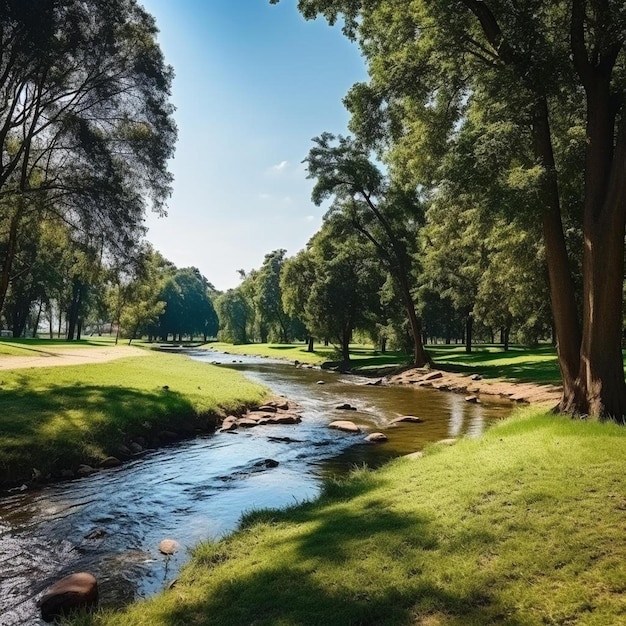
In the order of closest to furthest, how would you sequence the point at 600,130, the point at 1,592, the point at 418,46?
1. the point at 1,592
2. the point at 600,130
3. the point at 418,46

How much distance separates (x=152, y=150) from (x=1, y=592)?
18804mm

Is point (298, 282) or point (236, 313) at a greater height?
point (298, 282)

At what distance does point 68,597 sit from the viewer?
529 cm

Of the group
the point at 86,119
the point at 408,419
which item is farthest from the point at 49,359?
the point at 408,419

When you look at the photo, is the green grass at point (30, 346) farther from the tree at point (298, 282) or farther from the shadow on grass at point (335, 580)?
the shadow on grass at point (335, 580)

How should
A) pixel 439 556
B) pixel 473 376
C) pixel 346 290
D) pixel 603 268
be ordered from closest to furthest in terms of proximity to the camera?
pixel 439 556 < pixel 603 268 < pixel 473 376 < pixel 346 290

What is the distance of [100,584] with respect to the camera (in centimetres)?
595

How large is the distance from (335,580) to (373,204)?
34585 mm

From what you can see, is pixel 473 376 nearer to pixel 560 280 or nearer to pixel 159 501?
pixel 560 280

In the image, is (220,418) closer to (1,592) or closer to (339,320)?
(1,592)

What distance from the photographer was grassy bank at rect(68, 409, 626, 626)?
12.9 ft

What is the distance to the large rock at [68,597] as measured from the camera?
5199 mm

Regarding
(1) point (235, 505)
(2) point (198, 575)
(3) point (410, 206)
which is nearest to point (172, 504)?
→ (1) point (235, 505)

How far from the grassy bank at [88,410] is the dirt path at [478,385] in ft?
39.0
